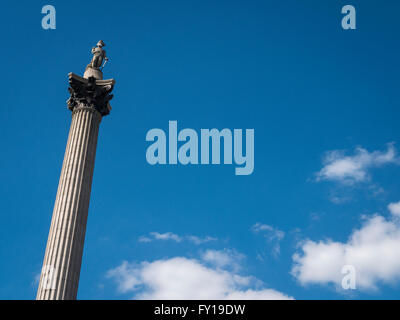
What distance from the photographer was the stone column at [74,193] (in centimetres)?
2888

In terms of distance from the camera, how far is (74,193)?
31891 mm

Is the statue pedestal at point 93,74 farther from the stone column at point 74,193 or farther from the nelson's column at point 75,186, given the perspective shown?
the stone column at point 74,193

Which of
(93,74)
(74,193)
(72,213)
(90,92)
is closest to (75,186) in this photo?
(74,193)

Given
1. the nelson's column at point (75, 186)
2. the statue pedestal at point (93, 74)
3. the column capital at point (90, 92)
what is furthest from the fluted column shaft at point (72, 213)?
the statue pedestal at point (93, 74)

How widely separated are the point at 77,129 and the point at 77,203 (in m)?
5.35

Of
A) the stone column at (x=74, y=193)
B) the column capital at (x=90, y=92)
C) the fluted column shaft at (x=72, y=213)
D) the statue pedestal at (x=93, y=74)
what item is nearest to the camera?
the fluted column shaft at (x=72, y=213)

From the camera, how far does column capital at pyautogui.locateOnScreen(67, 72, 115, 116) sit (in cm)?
3581

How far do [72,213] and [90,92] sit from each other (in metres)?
8.80

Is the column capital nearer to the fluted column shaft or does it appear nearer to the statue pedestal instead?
the fluted column shaft

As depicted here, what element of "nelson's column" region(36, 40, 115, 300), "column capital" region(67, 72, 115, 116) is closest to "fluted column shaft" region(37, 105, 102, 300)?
"nelson's column" region(36, 40, 115, 300)

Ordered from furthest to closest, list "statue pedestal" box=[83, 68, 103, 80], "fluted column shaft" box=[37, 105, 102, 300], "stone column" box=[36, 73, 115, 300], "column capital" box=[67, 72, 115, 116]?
"statue pedestal" box=[83, 68, 103, 80]
"column capital" box=[67, 72, 115, 116]
"stone column" box=[36, 73, 115, 300]
"fluted column shaft" box=[37, 105, 102, 300]

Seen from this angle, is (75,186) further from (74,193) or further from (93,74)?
(93,74)
